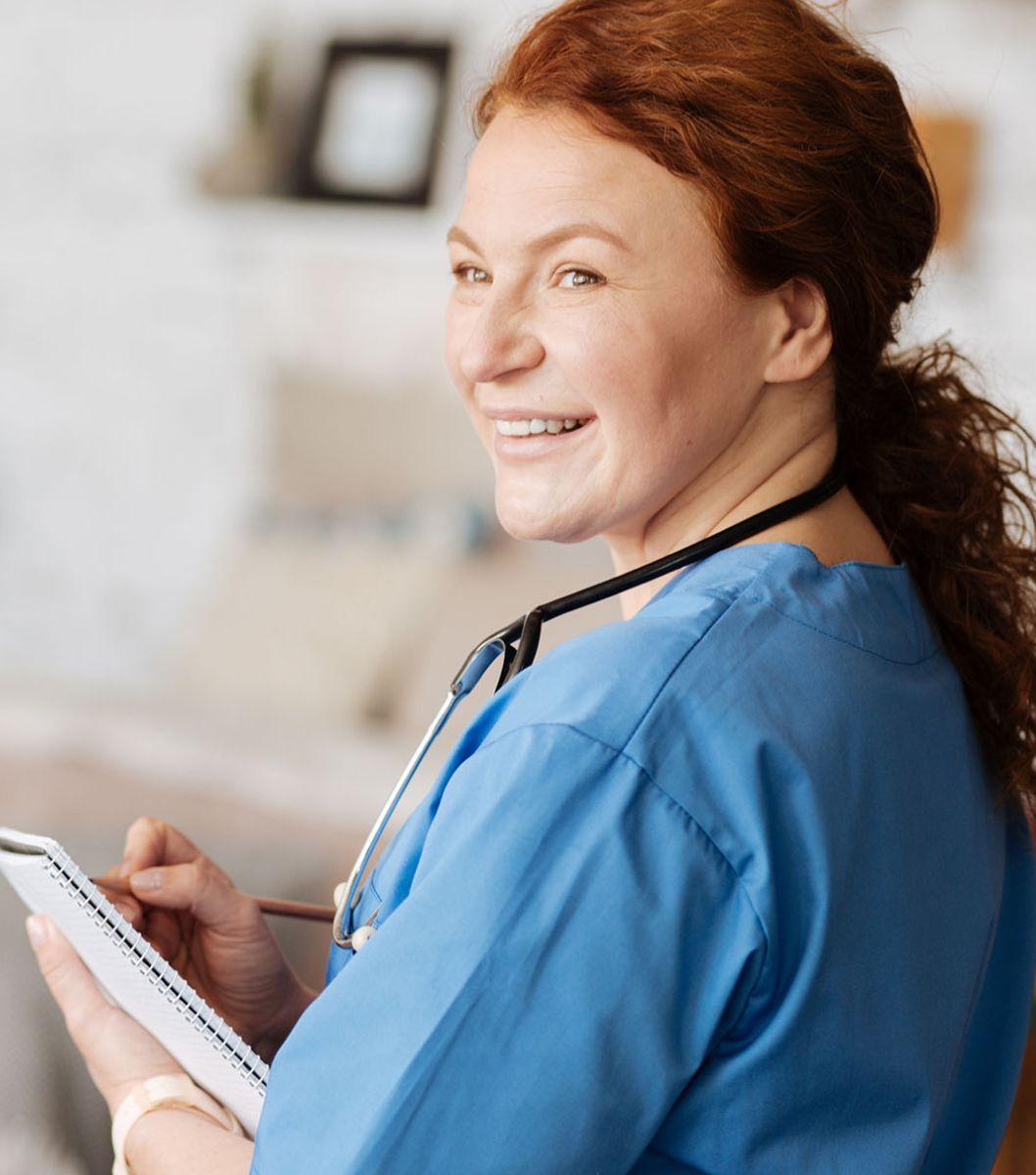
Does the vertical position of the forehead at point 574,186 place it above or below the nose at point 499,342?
above

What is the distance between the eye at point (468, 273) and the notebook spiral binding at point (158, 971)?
45 centimetres

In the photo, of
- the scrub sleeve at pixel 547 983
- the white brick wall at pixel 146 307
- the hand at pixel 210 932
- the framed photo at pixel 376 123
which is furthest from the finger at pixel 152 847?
the framed photo at pixel 376 123

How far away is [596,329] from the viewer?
85 cm

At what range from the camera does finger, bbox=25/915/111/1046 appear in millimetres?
962

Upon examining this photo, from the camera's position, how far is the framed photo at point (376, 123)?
368 centimetres

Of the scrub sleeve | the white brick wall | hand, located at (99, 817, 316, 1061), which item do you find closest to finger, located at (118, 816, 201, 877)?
hand, located at (99, 817, 316, 1061)

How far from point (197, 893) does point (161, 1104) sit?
17 cm

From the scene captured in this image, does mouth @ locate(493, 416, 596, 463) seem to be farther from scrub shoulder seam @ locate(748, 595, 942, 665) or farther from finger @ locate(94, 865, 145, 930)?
finger @ locate(94, 865, 145, 930)

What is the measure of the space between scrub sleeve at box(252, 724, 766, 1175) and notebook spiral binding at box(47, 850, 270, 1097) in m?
0.21

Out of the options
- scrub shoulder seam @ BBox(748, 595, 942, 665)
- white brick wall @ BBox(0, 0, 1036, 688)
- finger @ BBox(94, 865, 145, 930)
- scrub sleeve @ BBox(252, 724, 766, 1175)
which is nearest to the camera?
scrub sleeve @ BBox(252, 724, 766, 1175)

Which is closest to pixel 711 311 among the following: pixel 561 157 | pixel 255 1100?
pixel 561 157

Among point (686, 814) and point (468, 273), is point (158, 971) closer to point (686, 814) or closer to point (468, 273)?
point (686, 814)

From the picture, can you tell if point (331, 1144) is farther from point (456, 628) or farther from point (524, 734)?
point (456, 628)

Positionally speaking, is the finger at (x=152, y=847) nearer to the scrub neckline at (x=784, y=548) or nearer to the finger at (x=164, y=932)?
the finger at (x=164, y=932)
